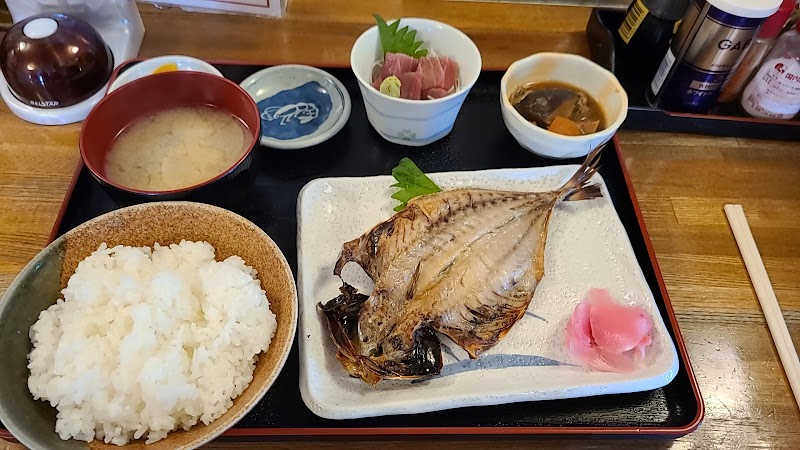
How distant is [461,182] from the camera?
171 centimetres

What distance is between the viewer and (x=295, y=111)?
6.12 feet

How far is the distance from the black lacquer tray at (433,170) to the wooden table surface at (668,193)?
0.22 ft

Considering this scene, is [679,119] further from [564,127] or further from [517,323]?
[517,323]

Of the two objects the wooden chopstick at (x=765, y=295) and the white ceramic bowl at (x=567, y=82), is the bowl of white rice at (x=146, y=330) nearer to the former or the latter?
the white ceramic bowl at (x=567, y=82)

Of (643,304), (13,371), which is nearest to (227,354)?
(13,371)

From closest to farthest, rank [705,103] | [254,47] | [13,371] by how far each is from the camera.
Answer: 1. [13,371]
2. [705,103]
3. [254,47]

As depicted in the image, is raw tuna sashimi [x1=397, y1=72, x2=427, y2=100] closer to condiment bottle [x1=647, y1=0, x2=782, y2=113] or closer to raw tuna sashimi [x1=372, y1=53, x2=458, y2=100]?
raw tuna sashimi [x1=372, y1=53, x2=458, y2=100]

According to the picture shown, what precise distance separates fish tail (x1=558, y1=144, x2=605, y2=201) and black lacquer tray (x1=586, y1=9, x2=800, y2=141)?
1.49 ft

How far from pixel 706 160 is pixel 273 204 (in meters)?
1.45

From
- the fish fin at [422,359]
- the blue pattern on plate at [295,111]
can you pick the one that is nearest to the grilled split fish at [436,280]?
the fish fin at [422,359]

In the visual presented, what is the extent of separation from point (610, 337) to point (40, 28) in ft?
6.08

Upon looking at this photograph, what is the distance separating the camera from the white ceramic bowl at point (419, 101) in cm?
169

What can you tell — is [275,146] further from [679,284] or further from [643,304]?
[679,284]

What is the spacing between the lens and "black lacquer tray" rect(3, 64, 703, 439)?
133 centimetres
